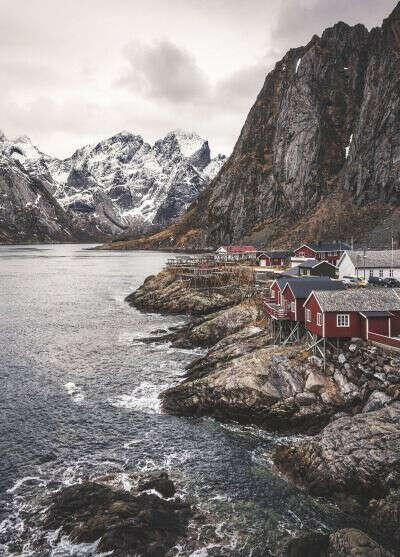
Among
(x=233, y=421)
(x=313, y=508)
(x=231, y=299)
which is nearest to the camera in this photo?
(x=313, y=508)

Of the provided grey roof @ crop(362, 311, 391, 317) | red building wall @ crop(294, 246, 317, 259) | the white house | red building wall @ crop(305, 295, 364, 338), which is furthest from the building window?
red building wall @ crop(294, 246, 317, 259)

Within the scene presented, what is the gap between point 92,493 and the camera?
1077 inches

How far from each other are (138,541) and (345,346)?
1029 inches

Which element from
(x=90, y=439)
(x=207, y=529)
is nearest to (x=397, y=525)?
(x=207, y=529)

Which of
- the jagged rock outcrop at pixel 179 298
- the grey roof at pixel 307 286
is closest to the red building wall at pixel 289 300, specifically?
the grey roof at pixel 307 286

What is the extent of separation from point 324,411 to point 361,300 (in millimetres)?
12433

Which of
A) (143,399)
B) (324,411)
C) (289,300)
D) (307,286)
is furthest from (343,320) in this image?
(143,399)

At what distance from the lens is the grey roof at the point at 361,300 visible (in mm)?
42125

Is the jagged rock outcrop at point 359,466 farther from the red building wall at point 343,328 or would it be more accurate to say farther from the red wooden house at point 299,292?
the red wooden house at point 299,292

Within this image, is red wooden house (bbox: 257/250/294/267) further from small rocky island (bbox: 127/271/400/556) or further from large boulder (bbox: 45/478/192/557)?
large boulder (bbox: 45/478/192/557)

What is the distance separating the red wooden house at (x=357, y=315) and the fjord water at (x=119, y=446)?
40.9 feet

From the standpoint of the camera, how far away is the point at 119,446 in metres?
34.6

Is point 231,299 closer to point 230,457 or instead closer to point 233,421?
point 233,421

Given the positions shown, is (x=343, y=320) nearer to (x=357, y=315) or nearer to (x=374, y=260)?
(x=357, y=315)
